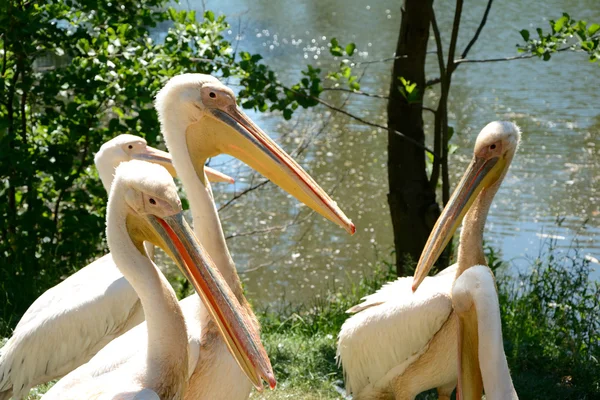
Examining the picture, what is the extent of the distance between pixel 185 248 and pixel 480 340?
39.1 inches

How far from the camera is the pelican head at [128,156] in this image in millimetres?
3781

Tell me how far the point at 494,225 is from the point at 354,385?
12.7 feet

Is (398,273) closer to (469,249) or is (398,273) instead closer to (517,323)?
(517,323)

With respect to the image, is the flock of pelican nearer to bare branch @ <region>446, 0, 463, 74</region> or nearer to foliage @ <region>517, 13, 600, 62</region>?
foliage @ <region>517, 13, 600, 62</region>

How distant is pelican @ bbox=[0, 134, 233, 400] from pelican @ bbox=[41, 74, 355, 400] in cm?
55

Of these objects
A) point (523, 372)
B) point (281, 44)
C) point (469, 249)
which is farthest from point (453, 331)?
point (281, 44)

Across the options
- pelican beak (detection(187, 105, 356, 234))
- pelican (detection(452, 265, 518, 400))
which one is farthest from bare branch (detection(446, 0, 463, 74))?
pelican (detection(452, 265, 518, 400))

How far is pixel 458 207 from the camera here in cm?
341

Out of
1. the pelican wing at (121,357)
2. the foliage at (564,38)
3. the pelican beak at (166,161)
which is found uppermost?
the foliage at (564,38)

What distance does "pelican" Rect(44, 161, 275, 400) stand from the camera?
2406mm

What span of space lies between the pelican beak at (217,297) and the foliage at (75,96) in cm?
242

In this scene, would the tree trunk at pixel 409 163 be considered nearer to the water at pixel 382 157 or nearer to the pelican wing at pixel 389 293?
the water at pixel 382 157

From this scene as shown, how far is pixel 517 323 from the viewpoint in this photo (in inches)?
190

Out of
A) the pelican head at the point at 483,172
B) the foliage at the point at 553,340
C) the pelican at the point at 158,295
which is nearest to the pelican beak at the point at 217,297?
the pelican at the point at 158,295
